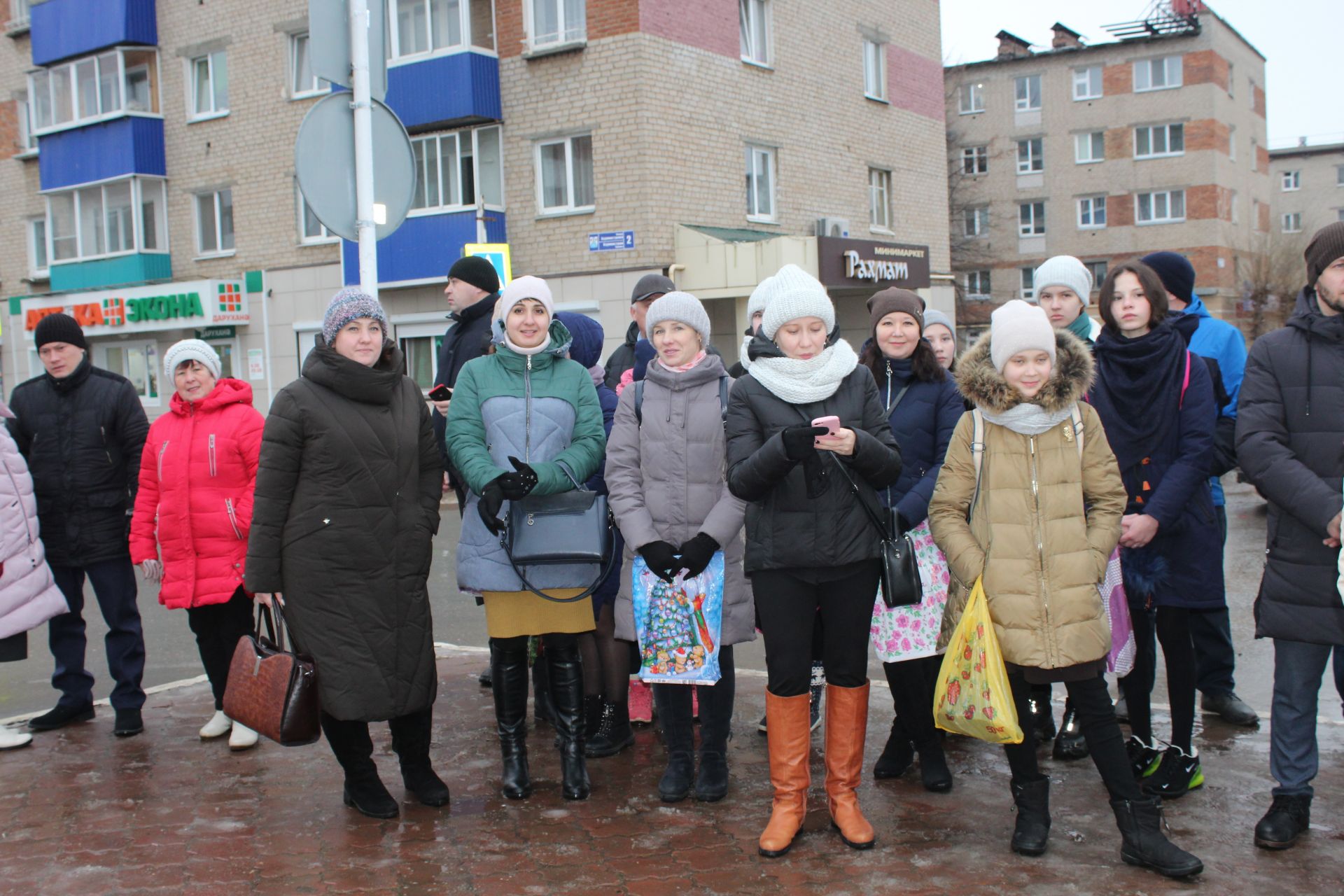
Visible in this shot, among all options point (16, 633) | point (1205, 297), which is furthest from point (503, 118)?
point (1205, 297)

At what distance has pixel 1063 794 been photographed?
4.62 meters

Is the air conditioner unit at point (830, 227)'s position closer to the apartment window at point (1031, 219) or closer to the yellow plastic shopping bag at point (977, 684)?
the yellow plastic shopping bag at point (977, 684)

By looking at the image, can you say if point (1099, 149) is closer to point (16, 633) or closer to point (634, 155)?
point (634, 155)

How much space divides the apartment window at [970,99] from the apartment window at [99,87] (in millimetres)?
34077

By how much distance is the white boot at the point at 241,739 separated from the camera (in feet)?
18.3

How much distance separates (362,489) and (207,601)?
1.41m

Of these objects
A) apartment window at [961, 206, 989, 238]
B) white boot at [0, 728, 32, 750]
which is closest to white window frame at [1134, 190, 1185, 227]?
apartment window at [961, 206, 989, 238]

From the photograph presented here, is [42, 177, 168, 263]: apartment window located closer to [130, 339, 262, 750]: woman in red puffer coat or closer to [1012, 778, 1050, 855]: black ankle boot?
[130, 339, 262, 750]: woman in red puffer coat

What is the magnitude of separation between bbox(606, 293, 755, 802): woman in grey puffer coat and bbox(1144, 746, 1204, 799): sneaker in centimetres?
161

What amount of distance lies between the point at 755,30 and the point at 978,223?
99.6 ft

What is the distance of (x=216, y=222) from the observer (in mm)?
25141

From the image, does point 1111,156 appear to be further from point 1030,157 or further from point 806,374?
point 806,374

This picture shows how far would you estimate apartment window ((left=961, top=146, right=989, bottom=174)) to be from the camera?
49531mm

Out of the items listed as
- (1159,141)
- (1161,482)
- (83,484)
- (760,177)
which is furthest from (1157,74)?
(83,484)
